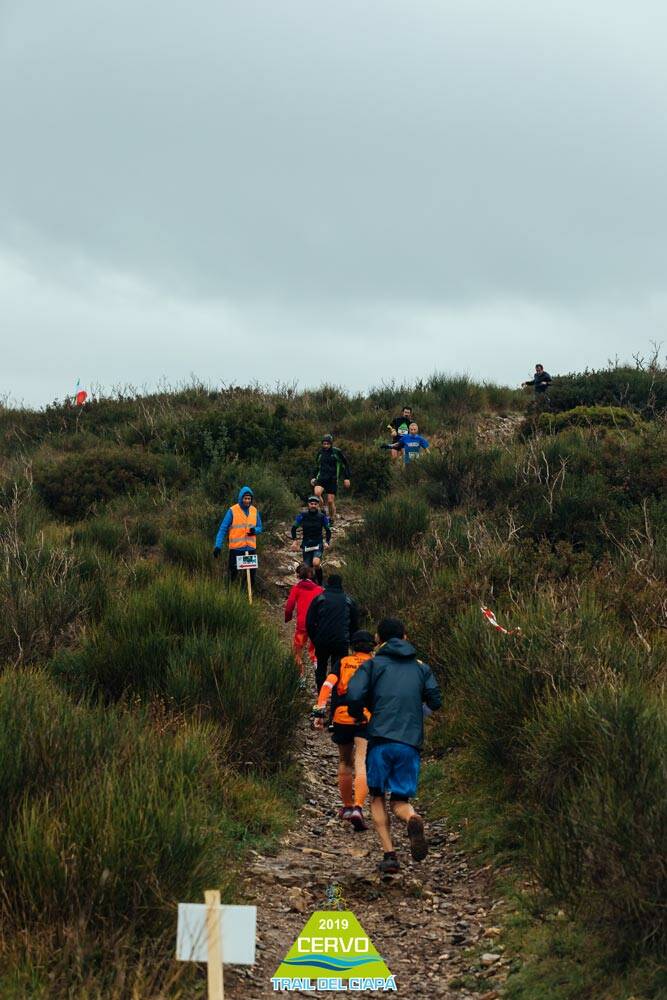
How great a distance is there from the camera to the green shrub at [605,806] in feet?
18.1

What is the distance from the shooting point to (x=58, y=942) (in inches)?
211

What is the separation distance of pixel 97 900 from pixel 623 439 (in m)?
16.1

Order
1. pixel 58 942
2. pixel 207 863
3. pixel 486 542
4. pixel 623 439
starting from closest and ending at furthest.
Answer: pixel 58 942, pixel 207 863, pixel 486 542, pixel 623 439

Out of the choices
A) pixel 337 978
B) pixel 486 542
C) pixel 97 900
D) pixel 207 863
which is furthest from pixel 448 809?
pixel 486 542

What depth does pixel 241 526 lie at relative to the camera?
15.7 metres

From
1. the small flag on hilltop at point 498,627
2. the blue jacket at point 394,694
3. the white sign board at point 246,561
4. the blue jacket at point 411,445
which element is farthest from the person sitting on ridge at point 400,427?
the blue jacket at point 394,694

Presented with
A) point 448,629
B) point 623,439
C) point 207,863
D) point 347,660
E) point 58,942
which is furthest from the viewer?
point 623,439

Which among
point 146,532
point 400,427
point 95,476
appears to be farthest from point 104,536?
point 400,427

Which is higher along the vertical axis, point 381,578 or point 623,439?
point 623,439

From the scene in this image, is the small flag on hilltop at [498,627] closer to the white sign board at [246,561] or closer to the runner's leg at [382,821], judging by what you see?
the runner's leg at [382,821]

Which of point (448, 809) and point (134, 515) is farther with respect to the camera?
point (134, 515)

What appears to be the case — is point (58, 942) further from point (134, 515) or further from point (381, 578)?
point (134, 515)

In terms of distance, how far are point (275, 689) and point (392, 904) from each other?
3.19 m

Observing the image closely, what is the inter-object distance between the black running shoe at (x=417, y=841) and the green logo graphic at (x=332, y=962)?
668 mm
